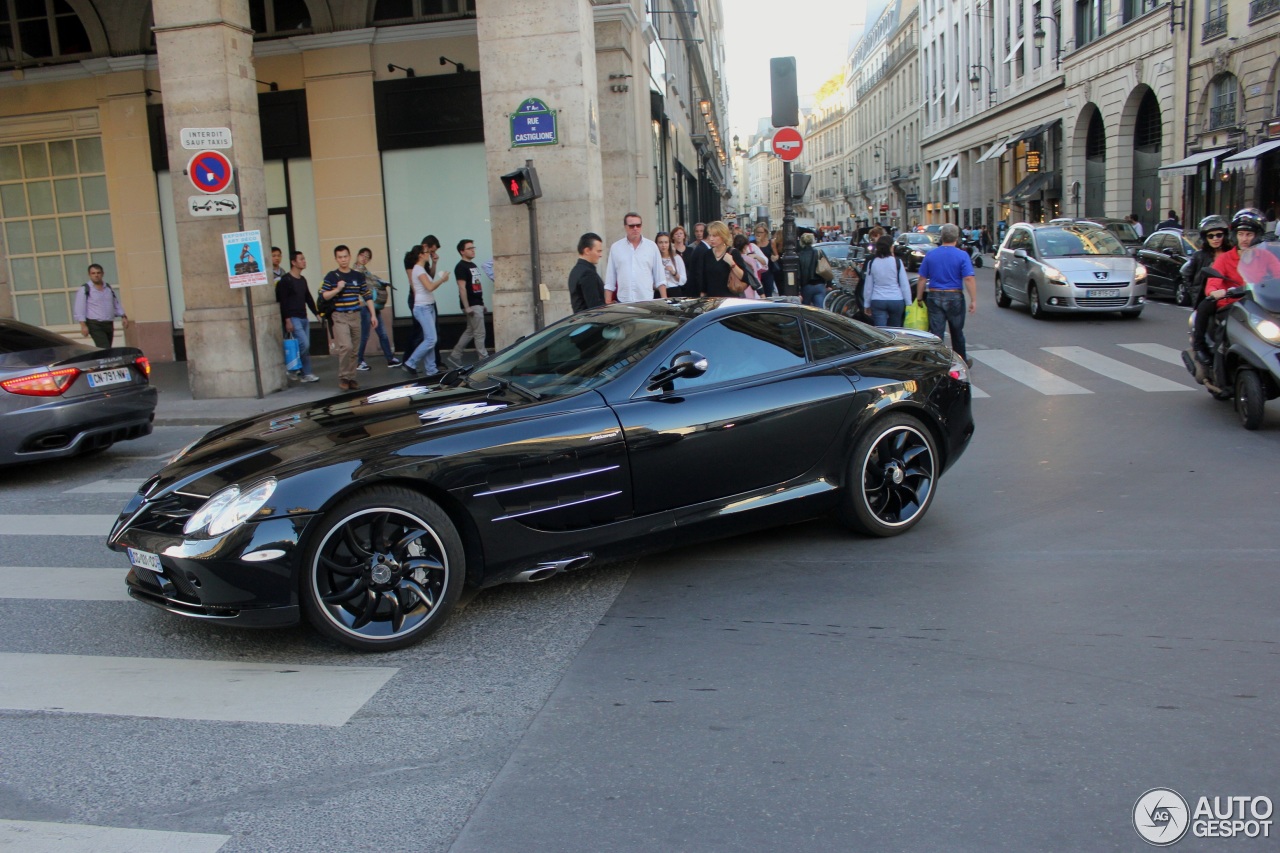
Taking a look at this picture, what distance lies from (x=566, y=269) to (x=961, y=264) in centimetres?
493

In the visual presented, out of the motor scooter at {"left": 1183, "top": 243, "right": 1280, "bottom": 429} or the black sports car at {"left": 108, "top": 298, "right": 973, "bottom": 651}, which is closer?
the black sports car at {"left": 108, "top": 298, "right": 973, "bottom": 651}

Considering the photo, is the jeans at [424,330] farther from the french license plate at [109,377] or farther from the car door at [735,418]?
the car door at [735,418]

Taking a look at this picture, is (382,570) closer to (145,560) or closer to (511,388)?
(145,560)

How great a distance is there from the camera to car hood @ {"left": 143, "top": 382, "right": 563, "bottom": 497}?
4578 mm

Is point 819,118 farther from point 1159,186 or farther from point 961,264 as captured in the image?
point 961,264

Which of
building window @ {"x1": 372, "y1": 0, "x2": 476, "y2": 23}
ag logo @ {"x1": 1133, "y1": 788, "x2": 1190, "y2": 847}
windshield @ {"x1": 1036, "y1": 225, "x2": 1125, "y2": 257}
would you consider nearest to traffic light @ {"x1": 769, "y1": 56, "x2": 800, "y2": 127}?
building window @ {"x1": 372, "y1": 0, "x2": 476, "y2": 23}

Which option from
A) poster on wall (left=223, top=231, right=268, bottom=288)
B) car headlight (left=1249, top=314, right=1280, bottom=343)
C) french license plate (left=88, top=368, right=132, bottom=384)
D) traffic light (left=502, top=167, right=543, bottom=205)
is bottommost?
car headlight (left=1249, top=314, right=1280, bottom=343)

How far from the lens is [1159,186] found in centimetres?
3650

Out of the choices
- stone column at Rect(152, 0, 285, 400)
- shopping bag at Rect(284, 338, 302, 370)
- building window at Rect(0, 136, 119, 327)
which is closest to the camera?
stone column at Rect(152, 0, 285, 400)

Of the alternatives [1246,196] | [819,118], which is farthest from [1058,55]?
[819,118]

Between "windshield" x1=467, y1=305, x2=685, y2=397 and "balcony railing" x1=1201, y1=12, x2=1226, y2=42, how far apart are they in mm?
31165

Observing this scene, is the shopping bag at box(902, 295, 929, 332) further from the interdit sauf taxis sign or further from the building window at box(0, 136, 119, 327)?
the building window at box(0, 136, 119, 327)

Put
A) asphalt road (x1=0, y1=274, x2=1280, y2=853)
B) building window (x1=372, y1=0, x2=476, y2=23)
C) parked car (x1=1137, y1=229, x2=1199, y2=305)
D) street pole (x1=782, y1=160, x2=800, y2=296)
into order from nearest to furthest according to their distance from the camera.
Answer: asphalt road (x1=0, y1=274, x2=1280, y2=853) → street pole (x1=782, y1=160, x2=800, y2=296) → building window (x1=372, y1=0, x2=476, y2=23) → parked car (x1=1137, y1=229, x2=1199, y2=305)

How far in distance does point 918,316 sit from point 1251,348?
4.46 metres
